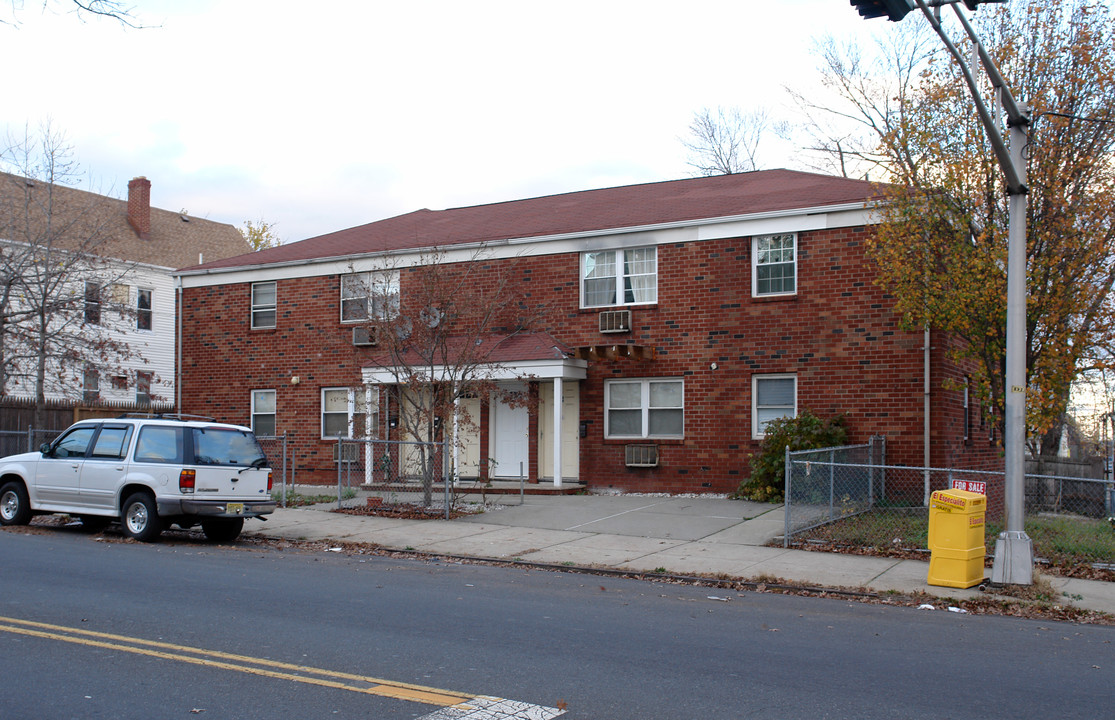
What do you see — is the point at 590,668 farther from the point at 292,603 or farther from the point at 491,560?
the point at 491,560

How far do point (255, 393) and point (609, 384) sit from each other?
984cm

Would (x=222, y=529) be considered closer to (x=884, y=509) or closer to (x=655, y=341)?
(x=655, y=341)

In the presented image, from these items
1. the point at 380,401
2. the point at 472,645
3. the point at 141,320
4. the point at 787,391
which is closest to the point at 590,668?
the point at 472,645

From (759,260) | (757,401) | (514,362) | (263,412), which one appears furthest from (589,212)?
(263,412)

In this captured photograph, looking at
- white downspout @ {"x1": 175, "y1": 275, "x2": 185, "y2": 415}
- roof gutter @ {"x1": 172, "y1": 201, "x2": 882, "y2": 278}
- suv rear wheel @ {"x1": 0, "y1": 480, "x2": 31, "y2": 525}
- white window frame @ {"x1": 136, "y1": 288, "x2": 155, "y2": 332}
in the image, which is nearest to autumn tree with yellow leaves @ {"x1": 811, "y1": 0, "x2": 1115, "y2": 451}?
roof gutter @ {"x1": 172, "y1": 201, "x2": 882, "y2": 278}

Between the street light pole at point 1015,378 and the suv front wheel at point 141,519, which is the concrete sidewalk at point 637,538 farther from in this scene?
the suv front wheel at point 141,519

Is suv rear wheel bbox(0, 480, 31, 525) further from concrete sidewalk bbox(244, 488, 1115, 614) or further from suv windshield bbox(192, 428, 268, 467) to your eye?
suv windshield bbox(192, 428, 268, 467)

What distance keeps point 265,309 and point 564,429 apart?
8957mm

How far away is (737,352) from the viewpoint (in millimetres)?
→ 19203

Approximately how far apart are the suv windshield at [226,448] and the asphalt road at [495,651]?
276 centimetres

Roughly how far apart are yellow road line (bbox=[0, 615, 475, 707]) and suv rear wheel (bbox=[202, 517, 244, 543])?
6344 millimetres

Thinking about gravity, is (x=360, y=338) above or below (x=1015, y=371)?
above

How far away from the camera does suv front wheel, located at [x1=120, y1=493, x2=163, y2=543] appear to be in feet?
44.3

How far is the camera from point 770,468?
17.8 metres
